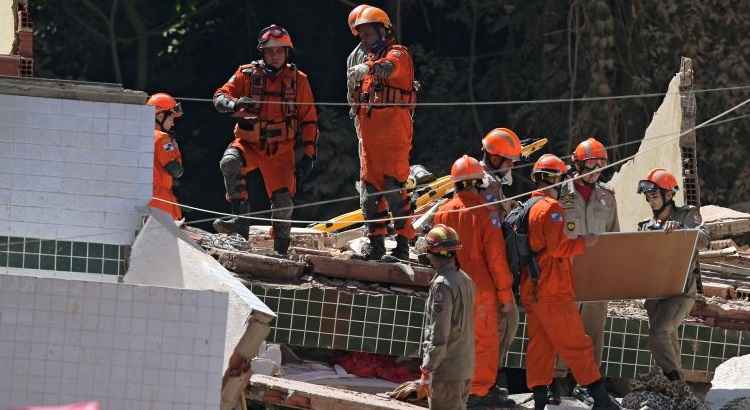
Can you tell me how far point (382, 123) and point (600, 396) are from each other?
2.72 metres

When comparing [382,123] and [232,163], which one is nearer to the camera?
[382,123]

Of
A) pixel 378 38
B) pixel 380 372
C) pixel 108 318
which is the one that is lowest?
pixel 380 372

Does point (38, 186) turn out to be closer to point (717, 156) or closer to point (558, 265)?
point (558, 265)

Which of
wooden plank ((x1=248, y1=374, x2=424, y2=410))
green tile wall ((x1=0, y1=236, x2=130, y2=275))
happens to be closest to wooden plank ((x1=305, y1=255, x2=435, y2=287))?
wooden plank ((x1=248, y1=374, x2=424, y2=410))

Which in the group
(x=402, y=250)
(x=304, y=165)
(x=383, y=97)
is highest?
(x=383, y=97)

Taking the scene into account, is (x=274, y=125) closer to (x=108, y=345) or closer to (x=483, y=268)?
(x=483, y=268)

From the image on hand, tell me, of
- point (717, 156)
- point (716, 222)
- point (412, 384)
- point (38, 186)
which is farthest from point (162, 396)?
point (717, 156)

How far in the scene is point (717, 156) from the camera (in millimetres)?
20312

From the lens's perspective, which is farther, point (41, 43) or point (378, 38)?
point (41, 43)

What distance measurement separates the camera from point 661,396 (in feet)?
38.5

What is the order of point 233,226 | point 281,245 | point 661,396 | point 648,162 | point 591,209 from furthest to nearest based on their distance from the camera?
point 648,162, point 233,226, point 281,245, point 591,209, point 661,396

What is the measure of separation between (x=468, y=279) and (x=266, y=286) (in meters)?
2.44

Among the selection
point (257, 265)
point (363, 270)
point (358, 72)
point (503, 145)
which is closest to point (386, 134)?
point (358, 72)

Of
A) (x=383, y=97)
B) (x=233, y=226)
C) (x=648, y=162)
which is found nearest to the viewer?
(x=383, y=97)
